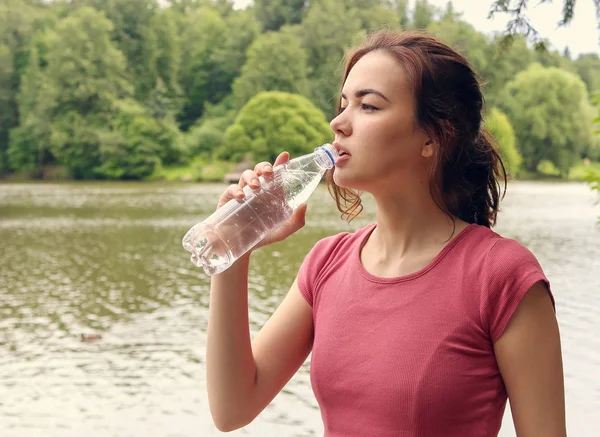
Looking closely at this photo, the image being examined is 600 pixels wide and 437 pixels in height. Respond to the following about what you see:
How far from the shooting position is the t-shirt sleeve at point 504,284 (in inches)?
54.7

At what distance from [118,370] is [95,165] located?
51724mm

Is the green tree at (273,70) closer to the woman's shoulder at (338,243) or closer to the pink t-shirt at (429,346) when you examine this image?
the woman's shoulder at (338,243)

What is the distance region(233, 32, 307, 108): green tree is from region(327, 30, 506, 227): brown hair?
6232 centimetres

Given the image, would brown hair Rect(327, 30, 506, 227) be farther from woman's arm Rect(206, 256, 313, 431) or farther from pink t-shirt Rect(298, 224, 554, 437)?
woman's arm Rect(206, 256, 313, 431)

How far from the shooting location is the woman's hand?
Answer: 1552 millimetres

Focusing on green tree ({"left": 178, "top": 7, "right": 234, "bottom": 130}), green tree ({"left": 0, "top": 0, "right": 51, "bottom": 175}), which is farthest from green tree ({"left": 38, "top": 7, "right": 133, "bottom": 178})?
green tree ({"left": 178, "top": 7, "right": 234, "bottom": 130})

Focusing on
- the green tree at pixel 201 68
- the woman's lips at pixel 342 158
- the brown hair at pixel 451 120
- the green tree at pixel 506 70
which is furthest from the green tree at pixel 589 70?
the woman's lips at pixel 342 158

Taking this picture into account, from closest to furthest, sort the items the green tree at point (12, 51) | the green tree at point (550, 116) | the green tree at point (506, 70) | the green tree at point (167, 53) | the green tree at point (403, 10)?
1. the green tree at point (550, 116)
2. the green tree at point (506, 70)
3. the green tree at point (12, 51)
4. the green tree at point (167, 53)
5. the green tree at point (403, 10)

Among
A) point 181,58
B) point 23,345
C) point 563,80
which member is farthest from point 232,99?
point 23,345

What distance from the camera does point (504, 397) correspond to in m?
1.48

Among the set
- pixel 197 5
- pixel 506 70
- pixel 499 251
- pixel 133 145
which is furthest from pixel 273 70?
pixel 499 251

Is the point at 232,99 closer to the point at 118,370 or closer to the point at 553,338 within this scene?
the point at 118,370

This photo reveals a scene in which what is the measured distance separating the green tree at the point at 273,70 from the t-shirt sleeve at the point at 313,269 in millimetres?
62330

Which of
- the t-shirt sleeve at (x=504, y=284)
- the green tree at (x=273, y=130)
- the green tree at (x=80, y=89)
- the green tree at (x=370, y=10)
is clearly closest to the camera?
the t-shirt sleeve at (x=504, y=284)
